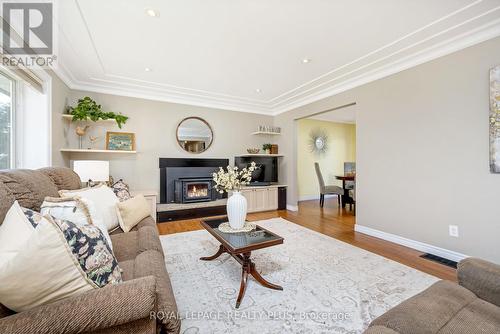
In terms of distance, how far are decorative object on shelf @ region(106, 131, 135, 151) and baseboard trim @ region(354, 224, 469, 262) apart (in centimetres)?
428

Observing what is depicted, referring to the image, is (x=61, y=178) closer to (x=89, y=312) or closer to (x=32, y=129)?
(x=32, y=129)

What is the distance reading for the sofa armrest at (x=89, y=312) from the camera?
2.36ft

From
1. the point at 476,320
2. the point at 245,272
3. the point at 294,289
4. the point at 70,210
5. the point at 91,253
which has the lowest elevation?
the point at 294,289

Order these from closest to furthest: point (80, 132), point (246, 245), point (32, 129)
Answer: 1. point (246, 245)
2. point (32, 129)
3. point (80, 132)

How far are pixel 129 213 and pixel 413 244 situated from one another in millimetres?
3435

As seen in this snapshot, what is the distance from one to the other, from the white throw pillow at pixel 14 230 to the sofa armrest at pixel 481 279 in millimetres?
2104

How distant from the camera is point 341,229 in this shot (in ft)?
11.8

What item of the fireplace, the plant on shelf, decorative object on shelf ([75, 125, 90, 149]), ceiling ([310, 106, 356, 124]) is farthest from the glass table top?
ceiling ([310, 106, 356, 124])

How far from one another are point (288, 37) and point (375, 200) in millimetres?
2588

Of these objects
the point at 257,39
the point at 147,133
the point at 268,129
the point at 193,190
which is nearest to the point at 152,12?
the point at 257,39

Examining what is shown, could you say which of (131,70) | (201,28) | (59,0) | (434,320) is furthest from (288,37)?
(434,320)

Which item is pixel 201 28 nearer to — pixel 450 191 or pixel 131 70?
pixel 131 70

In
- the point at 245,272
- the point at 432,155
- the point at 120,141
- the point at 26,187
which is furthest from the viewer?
the point at 120,141

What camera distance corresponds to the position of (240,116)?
527cm
